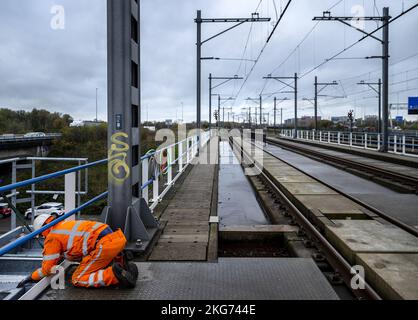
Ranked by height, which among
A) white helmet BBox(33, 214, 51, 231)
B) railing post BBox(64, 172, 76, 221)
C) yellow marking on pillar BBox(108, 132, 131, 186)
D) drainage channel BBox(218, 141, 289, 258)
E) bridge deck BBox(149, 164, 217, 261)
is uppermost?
yellow marking on pillar BBox(108, 132, 131, 186)

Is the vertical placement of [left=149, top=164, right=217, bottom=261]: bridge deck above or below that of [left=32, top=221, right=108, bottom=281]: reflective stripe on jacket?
below

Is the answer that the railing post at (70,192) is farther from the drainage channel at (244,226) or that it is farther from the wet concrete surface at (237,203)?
the wet concrete surface at (237,203)

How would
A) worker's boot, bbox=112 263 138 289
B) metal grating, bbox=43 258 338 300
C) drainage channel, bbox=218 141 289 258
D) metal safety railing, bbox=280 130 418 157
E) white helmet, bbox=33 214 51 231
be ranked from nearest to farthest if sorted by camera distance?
metal grating, bbox=43 258 338 300, worker's boot, bbox=112 263 138 289, white helmet, bbox=33 214 51 231, drainage channel, bbox=218 141 289 258, metal safety railing, bbox=280 130 418 157

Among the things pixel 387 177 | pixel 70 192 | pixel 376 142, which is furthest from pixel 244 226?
pixel 376 142

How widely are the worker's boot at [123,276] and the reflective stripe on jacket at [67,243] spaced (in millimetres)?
370

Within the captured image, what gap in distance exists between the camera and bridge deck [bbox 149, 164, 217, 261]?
534 centimetres

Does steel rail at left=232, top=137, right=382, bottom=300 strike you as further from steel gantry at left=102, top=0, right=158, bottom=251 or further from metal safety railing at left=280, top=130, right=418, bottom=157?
metal safety railing at left=280, top=130, right=418, bottom=157

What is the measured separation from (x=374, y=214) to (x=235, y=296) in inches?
185

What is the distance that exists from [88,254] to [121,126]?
6.41ft

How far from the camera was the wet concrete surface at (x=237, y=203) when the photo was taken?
348 inches

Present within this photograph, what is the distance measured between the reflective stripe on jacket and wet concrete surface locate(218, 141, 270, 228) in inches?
163

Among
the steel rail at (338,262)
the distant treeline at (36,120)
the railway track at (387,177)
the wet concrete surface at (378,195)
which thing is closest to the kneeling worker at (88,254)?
the steel rail at (338,262)

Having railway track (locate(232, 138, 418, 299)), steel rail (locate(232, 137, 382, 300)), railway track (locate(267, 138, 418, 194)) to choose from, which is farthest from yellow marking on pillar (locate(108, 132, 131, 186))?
railway track (locate(267, 138, 418, 194))

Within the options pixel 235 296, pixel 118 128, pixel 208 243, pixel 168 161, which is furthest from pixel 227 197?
pixel 235 296
